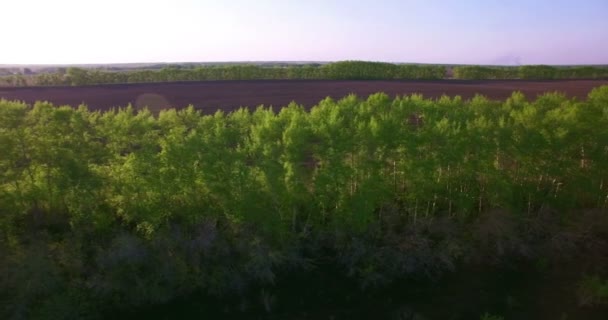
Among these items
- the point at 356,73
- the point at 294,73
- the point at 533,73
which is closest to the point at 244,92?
the point at 294,73

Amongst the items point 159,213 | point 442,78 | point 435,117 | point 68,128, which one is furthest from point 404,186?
point 442,78

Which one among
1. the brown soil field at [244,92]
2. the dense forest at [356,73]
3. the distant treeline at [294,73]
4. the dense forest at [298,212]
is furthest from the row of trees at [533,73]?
the dense forest at [298,212]

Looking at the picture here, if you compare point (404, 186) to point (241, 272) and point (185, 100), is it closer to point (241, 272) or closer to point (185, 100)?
point (241, 272)

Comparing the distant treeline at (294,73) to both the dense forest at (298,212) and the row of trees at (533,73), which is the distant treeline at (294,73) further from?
the dense forest at (298,212)

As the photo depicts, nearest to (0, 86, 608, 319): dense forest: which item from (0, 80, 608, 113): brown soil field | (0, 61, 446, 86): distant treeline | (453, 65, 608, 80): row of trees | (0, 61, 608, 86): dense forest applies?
(0, 80, 608, 113): brown soil field

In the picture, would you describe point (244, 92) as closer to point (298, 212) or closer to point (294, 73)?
point (294, 73)
